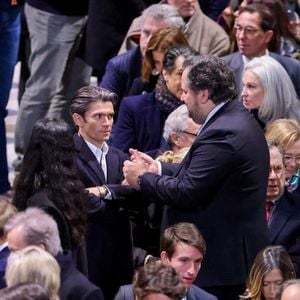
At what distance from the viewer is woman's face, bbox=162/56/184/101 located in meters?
7.38

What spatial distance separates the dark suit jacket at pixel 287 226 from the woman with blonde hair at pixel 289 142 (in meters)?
0.20

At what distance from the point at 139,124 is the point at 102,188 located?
1006mm

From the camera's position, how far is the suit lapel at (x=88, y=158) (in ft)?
22.0

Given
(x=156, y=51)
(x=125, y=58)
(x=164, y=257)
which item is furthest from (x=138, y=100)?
(x=164, y=257)

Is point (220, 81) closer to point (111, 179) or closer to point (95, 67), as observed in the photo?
point (111, 179)

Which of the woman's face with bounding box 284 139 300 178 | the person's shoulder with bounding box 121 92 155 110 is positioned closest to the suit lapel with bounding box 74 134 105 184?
the person's shoulder with bounding box 121 92 155 110

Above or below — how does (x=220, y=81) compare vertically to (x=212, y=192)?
above

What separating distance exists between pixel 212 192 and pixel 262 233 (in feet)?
1.25

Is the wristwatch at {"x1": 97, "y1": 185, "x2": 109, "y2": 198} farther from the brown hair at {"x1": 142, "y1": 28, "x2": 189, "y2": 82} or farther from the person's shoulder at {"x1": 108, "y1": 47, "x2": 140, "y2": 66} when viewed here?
the person's shoulder at {"x1": 108, "y1": 47, "x2": 140, "y2": 66}

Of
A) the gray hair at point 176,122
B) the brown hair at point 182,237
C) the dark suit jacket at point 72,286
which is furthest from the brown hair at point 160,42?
the dark suit jacket at point 72,286

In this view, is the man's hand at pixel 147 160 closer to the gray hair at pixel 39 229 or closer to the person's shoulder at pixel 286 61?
the gray hair at pixel 39 229

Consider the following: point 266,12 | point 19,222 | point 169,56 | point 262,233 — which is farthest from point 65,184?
point 266,12

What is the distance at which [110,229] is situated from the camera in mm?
6711

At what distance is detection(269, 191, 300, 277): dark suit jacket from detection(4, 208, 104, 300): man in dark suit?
1.45 m
